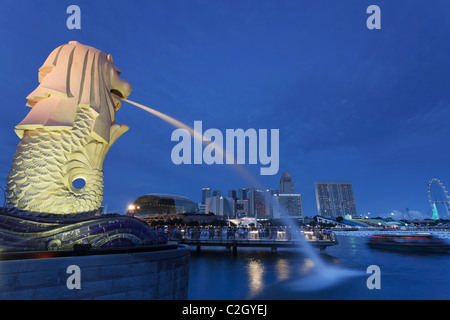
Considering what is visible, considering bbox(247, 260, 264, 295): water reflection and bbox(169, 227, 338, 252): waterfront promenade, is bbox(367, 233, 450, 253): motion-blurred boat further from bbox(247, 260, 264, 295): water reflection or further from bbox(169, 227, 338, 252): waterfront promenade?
bbox(247, 260, 264, 295): water reflection

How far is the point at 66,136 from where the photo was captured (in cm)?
891

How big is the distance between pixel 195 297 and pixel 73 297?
23.7 feet

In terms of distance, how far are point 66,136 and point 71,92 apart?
6.53 ft

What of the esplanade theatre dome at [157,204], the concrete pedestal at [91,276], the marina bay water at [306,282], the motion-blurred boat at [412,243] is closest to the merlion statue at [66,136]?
the concrete pedestal at [91,276]

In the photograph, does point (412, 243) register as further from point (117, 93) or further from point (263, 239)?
point (117, 93)

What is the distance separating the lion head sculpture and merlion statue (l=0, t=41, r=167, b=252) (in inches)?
1.2

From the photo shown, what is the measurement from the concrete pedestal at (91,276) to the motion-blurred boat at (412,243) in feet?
118

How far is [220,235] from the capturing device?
30234 mm

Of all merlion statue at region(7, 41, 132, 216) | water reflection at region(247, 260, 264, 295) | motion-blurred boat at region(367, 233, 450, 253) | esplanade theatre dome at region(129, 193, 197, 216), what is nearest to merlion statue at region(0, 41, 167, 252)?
merlion statue at region(7, 41, 132, 216)

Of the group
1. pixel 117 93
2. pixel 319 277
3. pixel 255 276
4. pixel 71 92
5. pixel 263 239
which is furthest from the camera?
pixel 263 239

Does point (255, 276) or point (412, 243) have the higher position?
point (412, 243)

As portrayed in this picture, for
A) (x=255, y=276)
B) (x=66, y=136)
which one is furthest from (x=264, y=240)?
(x=66, y=136)

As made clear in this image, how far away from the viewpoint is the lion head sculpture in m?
8.88
